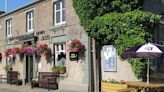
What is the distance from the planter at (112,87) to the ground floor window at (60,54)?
194 inches

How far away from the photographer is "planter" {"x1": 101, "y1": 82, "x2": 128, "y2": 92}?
18781mm

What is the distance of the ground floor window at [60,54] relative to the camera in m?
24.6

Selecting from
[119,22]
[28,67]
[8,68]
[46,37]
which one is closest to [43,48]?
[46,37]

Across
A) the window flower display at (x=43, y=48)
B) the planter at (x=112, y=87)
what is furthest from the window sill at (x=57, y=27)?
the planter at (x=112, y=87)

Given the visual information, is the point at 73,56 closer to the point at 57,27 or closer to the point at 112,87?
the point at 57,27

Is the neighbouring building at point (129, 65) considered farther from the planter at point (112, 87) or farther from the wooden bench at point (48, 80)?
the wooden bench at point (48, 80)

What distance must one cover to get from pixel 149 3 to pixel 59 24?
607 cm

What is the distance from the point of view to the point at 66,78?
24016 millimetres

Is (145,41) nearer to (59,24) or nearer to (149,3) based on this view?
(149,3)

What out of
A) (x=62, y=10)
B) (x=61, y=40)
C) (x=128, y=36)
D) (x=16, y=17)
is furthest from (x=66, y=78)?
(x=16, y=17)

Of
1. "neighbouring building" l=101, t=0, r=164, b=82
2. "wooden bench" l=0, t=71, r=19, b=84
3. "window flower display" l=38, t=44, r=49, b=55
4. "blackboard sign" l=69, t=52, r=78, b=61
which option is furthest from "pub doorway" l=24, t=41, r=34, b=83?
"neighbouring building" l=101, t=0, r=164, b=82

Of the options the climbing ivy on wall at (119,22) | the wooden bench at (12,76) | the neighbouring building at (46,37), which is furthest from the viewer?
the wooden bench at (12,76)

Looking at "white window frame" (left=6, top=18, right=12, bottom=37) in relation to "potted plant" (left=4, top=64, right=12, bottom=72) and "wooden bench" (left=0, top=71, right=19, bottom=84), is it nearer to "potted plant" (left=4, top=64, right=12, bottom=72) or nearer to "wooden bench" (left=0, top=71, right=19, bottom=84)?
"potted plant" (left=4, top=64, right=12, bottom=72)

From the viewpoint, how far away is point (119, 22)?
1964 centimetres
